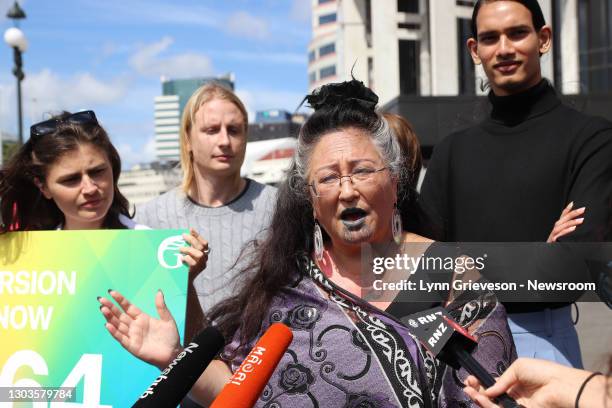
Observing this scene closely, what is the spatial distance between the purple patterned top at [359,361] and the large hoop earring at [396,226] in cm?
25

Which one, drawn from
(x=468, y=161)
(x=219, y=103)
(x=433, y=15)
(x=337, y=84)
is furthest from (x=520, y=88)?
(x=433, y=15)

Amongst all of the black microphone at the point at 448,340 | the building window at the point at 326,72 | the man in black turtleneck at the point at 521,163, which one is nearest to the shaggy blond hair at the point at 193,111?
the man in black turtleneck at the point at 521,163

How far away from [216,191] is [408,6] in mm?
26444

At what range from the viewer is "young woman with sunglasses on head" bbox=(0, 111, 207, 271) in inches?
134

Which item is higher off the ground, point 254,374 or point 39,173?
point 39,173

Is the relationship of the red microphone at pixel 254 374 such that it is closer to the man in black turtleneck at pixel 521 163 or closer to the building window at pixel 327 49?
the man in black turtleneck at pixel 521 163

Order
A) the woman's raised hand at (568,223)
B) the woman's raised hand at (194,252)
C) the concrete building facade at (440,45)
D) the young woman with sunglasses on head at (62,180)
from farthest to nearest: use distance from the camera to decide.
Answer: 1. the concrete building facade at (440,45)
2. the young woman with sunglasses on head at (62,180)
3. the woman's raised hand at (194,252)
4. the woman's raised hand at (568,223)

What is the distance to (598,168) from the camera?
3.05m

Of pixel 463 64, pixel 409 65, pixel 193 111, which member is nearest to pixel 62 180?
pixel 193 111

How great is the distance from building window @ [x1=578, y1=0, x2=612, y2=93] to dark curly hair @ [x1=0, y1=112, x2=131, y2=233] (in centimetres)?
1993

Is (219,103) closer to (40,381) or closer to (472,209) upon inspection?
(472,209)

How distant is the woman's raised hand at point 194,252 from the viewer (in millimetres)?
3105

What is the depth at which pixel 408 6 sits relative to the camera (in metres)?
29.7

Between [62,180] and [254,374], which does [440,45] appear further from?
[254,374]
